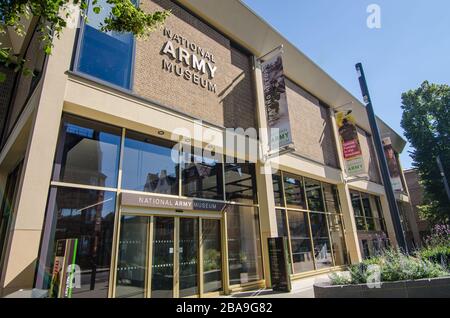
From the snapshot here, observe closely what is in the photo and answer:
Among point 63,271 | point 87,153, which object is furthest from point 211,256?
point 87,153

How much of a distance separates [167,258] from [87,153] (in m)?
3.53

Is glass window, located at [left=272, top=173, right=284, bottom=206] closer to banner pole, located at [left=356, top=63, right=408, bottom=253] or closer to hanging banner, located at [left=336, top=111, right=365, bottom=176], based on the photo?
banner pole, located at [left=356, top=63, right=408, bottom=253]

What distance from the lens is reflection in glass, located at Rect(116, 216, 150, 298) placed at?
671cm

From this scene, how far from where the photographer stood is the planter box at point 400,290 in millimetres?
5578

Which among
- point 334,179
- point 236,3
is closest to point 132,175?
point 236,3

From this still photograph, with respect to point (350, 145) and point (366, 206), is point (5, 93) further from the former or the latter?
point (366, 206)

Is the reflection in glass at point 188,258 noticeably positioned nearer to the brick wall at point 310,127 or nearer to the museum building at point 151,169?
the museum building at point 151,169

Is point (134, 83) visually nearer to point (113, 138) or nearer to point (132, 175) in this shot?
point (113, 138)

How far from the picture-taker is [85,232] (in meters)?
6.35

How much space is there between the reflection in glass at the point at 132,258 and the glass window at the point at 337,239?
1139 centimetres

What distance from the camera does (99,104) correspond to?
23.2 feet

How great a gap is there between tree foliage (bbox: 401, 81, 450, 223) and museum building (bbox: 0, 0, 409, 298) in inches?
759

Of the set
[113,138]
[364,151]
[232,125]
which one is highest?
[364,151]

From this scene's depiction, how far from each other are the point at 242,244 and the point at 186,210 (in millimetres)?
2893
